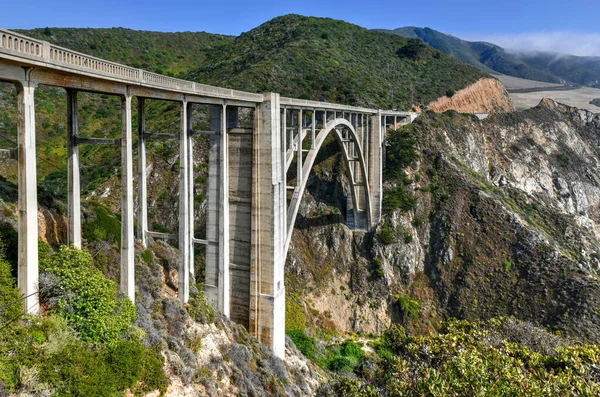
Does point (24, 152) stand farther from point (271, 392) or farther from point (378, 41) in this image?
point (378, 41)

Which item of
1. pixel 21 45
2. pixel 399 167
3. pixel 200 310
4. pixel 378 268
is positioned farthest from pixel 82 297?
pixel 399 167

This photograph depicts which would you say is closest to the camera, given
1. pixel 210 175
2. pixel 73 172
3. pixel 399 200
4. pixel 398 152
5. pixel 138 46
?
pixel 73 172

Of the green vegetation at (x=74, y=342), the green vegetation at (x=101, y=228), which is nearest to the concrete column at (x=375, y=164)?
the green vegetation at (x=101, y=228)

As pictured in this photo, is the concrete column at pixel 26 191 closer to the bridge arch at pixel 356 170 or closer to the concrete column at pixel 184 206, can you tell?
the concrete column at pixel 184 206

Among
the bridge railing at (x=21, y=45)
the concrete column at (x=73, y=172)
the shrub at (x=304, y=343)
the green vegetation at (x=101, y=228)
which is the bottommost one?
the shrub at (x=304, y=343)

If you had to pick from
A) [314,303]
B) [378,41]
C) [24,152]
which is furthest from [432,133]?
[24,152]

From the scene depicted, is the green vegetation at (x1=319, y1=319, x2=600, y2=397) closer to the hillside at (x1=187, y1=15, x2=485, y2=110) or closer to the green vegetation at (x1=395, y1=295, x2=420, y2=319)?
the green vegetation at (x1=395, y1=295, x2=420, y2=319)

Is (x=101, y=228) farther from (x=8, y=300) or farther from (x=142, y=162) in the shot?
(x=8, y=300)
